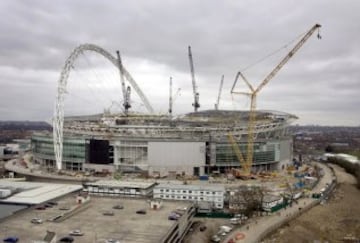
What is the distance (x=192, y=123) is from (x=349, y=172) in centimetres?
3444

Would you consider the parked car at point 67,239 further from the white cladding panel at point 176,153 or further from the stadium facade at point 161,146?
the white cladding panel at point 176,153

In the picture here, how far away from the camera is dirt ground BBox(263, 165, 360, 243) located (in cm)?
4056

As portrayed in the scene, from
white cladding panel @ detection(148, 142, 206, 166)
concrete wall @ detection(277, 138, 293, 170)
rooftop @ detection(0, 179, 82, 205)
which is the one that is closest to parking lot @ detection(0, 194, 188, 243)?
rooftop @ detection(0, 179, 82, 205)

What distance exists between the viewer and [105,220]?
1399 inches

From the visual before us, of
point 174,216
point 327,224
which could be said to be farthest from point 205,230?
point 327,224

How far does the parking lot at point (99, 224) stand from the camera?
3078 centimetres

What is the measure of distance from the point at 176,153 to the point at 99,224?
137ft

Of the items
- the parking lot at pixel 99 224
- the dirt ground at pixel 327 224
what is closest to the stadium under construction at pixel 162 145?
→ the dirt ground at pixel 327 224

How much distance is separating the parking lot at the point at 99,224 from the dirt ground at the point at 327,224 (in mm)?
11154

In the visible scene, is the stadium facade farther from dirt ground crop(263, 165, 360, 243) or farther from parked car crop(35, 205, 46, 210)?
parked car crop(35, 205, 46, 210)

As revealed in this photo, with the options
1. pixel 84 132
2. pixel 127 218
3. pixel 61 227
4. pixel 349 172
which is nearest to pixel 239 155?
pixel 349 172

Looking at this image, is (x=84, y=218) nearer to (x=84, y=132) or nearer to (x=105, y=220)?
(x=105, y=220)

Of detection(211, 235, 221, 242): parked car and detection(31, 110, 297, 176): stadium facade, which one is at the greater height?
detection(31, 110, 297, 176): stadium facade

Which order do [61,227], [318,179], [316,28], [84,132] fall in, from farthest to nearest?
1. [84,132]
2. [318,179]
3. [316,28]
4. [61,227]
